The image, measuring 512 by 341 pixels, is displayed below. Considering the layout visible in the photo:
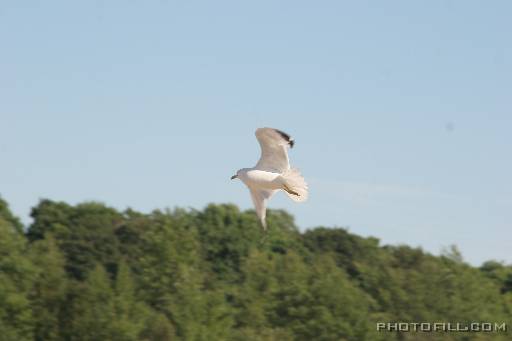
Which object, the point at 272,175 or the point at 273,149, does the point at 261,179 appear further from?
the point at 273,149

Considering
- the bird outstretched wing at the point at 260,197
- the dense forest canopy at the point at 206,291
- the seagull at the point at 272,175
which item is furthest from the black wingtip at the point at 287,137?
the dense forest canopy at the point at 206,291

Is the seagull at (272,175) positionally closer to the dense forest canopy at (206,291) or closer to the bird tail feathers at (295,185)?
the bird tail feathers at (295,185)

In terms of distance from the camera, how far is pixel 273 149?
2264 cm

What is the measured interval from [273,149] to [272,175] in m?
0.46

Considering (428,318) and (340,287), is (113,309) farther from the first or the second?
(428,318)

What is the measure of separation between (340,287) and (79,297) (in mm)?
9539

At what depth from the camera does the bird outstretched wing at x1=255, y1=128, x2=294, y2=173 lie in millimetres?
22391

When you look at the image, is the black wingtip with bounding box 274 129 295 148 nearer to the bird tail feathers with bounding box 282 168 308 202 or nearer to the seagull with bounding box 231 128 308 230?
the seagull with bounding box 231 128 308 230

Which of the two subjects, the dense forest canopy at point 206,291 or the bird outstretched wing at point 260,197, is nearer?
the bird outstretched wing at point 260,197

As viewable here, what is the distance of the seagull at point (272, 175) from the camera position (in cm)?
2248

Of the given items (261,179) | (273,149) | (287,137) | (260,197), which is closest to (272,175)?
(261,179)

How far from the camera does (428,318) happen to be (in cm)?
4888

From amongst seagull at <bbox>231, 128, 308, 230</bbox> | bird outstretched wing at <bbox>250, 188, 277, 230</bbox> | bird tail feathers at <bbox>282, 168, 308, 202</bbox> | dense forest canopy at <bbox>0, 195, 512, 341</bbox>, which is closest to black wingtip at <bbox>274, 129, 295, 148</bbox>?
seagull at <bbox>231, 128, 308, 230</bbox>

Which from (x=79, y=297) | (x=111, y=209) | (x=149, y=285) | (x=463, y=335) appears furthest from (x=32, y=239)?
→ (x=463, y=335)
